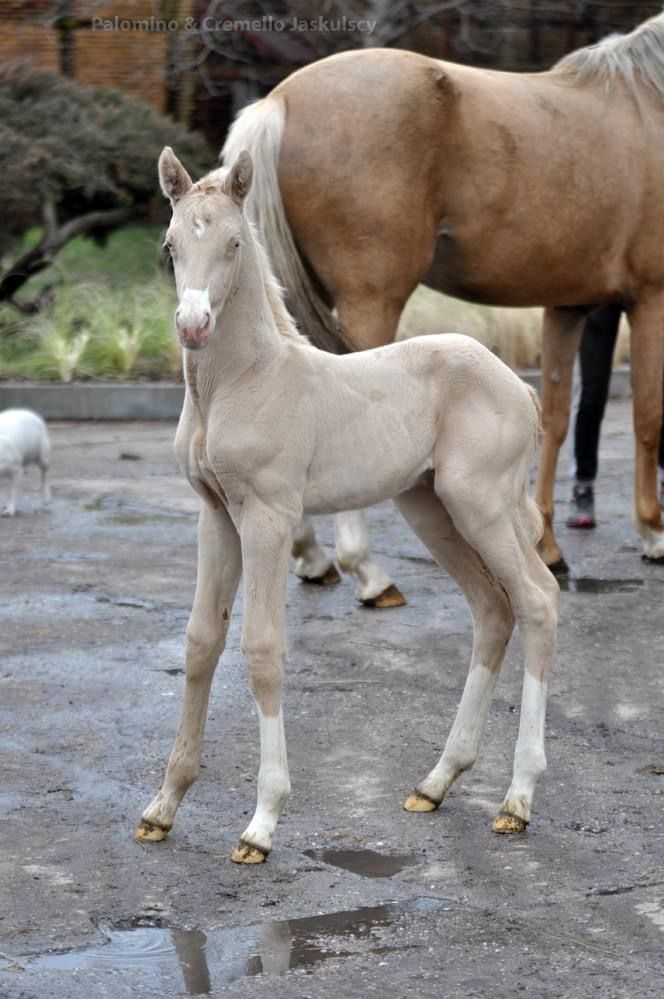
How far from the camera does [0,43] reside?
21031 mm

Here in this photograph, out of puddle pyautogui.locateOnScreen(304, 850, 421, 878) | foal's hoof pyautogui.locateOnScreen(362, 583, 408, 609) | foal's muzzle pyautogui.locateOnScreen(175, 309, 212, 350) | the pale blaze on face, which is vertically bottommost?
foal's hoof pyautogui.locateOnScreen(362, 583, 408, 609)

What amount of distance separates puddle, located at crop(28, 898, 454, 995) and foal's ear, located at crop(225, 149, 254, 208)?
179 cm

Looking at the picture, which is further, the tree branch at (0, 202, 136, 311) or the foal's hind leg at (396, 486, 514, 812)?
the tree branch at (0, 202, 136, 311)

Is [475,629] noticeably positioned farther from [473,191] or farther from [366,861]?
[473,191]

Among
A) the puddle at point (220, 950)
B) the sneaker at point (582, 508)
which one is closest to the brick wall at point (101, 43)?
the sneaker at point (582, 508)

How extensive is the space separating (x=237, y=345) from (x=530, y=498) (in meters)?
0.99

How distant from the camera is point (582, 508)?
29.0 feet

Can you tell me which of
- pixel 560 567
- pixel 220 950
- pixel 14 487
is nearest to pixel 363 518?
pixel 560 567

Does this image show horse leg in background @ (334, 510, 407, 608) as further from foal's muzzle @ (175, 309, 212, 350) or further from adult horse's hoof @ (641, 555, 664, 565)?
foal's muzzle @ (175, 309, 212, 350)

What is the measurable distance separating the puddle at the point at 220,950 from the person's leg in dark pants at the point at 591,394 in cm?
525

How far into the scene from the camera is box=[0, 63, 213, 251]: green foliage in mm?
14820

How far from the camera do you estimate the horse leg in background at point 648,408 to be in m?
7.66

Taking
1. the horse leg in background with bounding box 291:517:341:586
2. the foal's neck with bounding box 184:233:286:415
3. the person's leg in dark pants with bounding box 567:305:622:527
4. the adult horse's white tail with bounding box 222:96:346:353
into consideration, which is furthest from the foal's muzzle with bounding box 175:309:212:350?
the person's leg in dark pants with bounding box 567:305:622:527

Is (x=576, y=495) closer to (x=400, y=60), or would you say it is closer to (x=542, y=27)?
(x=400, y=60)
